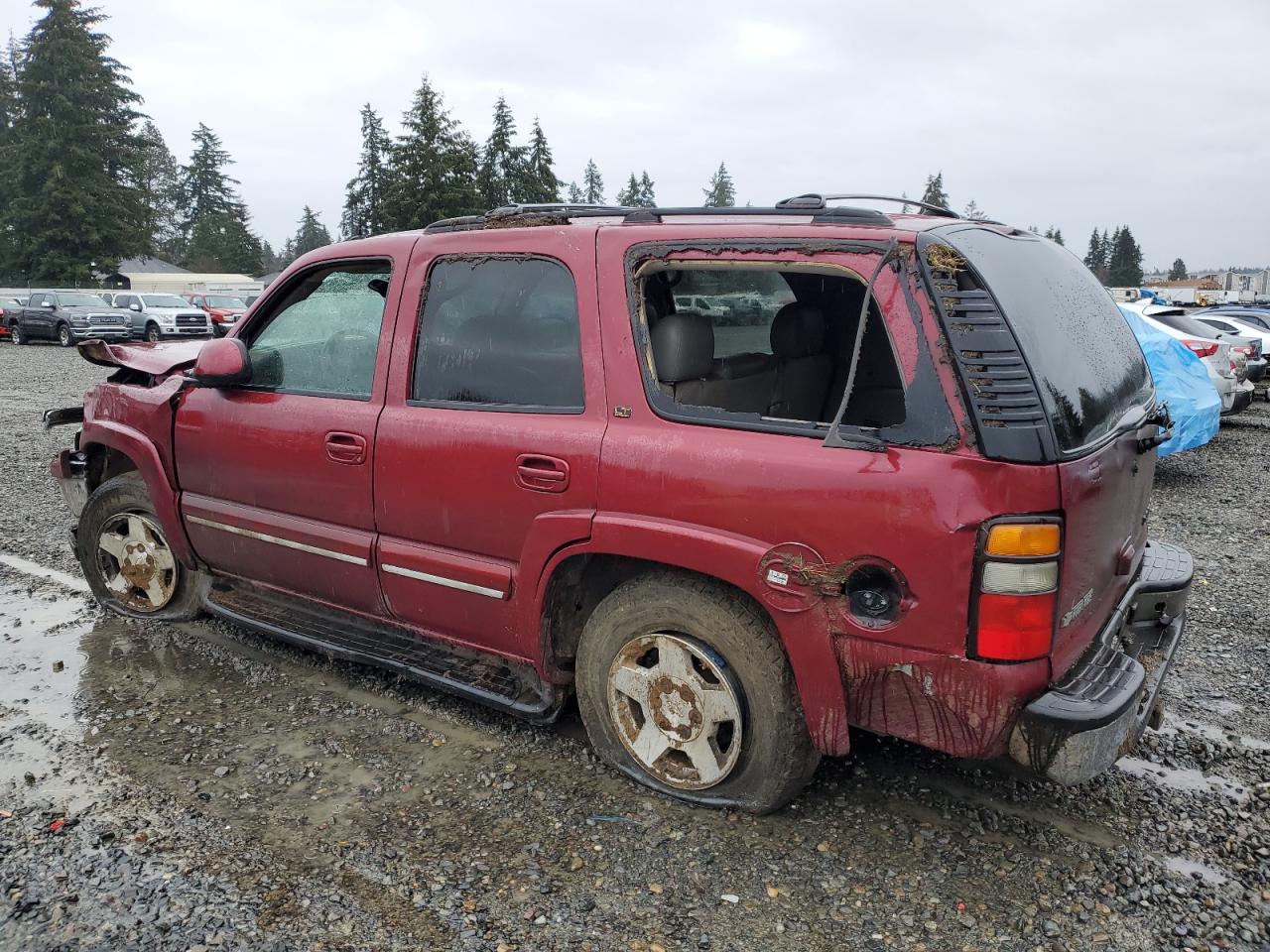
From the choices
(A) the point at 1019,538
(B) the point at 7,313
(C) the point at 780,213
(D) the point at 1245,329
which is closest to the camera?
(A) the point at 1019,538

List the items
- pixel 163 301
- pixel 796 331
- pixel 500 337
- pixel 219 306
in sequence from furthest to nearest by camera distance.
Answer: pixel 219 306 → pixel 163 301 → pixel 796 331 → pixel 500 337

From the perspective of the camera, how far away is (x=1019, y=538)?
2.33m

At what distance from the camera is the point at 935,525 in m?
2.35

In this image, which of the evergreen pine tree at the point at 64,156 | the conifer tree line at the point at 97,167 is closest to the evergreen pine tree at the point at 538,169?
the conifer tree line at the point at 97,167

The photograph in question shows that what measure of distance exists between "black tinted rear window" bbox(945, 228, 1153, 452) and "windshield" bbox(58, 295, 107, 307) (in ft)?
101

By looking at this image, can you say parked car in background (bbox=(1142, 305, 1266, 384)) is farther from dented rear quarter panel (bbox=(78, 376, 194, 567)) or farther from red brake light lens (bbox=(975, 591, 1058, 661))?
dented rear quarter panel (bbox=(78, 376, 194, 567))

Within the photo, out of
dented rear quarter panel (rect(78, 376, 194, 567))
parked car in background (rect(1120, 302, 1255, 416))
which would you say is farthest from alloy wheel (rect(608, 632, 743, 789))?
parked car in background (rect(1120, 302, 1255, 416))

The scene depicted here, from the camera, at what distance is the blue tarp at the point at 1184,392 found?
26.1 feet

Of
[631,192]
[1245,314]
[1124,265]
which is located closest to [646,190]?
[631,192]

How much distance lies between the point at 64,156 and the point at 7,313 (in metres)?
33.2

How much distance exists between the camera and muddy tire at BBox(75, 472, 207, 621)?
4.48 metres

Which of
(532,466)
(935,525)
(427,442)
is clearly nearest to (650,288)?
(532,466)

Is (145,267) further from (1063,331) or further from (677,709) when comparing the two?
(1063,331)

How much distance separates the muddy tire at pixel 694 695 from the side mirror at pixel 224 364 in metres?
1.88
